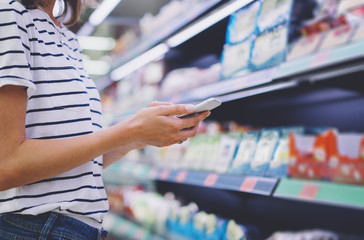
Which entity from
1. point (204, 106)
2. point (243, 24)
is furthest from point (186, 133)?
point (243, 24)

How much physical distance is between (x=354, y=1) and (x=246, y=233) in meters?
0.96

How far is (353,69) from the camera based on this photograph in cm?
116

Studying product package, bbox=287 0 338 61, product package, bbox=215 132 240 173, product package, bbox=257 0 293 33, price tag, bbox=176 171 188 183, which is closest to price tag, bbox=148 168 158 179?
price tag, bbox=176 171 188 183

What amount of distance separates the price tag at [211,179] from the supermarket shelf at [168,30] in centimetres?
73

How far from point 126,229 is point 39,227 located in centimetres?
226

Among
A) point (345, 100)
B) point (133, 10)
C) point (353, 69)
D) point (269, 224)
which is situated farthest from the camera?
point (133, 10)

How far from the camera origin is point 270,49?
63.0 inches

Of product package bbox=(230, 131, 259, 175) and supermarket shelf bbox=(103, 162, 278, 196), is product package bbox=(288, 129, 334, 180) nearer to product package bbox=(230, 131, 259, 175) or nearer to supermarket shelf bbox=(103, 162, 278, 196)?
supermarket shelf bbox=(103, 162, 278, 196)

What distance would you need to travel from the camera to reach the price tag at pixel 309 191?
119cm

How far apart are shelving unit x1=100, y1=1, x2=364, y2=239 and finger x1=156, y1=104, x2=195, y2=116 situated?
50 centimetres

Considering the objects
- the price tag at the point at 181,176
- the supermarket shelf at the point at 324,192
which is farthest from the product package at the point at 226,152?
the supermarket shelf at the point at 324,192

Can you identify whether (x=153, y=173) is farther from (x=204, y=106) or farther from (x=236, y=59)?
(x=204, y=106)

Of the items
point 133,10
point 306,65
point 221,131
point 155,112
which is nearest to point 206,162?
point 221,131

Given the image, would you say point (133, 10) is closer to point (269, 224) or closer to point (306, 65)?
point (269, 224)
